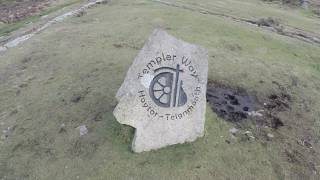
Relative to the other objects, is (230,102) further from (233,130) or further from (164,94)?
(164,94)

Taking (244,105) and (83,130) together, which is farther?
(244,105)

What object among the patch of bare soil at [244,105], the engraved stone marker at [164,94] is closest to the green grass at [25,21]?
the patch of bare soil at [244,105]

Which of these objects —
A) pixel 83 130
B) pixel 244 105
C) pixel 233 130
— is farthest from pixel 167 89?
pixel 244 105

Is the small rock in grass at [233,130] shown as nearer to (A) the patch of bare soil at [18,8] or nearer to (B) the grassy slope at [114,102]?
(B) the grassy slope at [114,102]

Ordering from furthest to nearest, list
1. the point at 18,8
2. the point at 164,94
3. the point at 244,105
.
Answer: the point at 18,8 < the point at 244,105 < the point at 164,94

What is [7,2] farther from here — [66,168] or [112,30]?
[66,168]

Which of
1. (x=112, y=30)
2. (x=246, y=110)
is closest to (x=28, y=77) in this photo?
(x=112, y=30)

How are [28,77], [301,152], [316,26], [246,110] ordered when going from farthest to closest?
[316,26] → [28,77] → [246,110] → [301,152]
